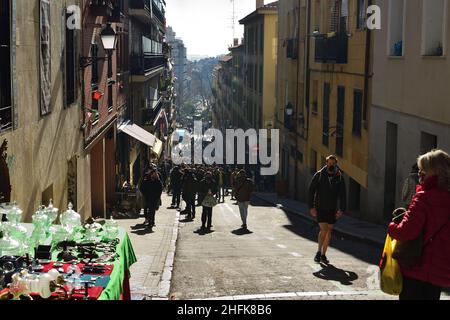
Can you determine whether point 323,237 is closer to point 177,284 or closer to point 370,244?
point 177,284

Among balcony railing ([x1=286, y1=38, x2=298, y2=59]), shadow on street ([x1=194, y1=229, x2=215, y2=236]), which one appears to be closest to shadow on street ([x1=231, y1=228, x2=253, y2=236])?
shadow on street ([x1=194, y1=229, x2=215, y2=236])

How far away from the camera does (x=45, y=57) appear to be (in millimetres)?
12266

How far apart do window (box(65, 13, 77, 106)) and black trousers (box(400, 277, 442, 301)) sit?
33.4 feet

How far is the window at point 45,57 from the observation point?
11898mm

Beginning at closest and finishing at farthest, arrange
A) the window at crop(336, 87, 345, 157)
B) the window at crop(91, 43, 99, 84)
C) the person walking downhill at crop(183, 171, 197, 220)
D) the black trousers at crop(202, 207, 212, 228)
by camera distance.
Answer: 1. the black trousers at crop(202, 207, 212, 228)
2. the window at crop(91, 43, 99, 84)
3. the person walking downhill at crop(183, 171, 197, 220)
4. the window at crop(336, 87, 345, 157)

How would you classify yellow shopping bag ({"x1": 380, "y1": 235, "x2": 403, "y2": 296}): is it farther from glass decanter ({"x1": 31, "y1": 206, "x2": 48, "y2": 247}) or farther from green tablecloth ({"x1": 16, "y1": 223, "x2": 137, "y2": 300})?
glass decanter ({"x1": 31, "y1": 206, "x2": 48, "y2": 247})

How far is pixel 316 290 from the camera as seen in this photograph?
972 cm

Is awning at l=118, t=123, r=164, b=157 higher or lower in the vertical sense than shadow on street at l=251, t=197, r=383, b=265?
higher

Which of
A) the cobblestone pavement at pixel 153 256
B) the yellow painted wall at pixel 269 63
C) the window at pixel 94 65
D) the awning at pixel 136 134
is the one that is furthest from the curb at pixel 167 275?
the yellow painted wall at pixel 269 63

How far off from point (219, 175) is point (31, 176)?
18.8 meters

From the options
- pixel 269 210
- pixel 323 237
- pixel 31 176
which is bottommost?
pixel 269 210

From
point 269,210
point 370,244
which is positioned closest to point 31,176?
point 370,244

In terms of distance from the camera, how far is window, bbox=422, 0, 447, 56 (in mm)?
15977

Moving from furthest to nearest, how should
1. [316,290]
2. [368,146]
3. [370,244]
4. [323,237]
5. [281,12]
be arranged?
[281,12]
[368,146]
[370,244]
[323,237]
[316,290]
